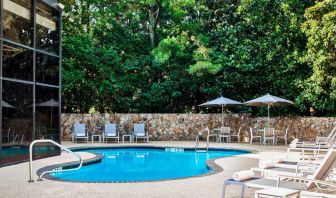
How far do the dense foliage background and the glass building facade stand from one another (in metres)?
7.17

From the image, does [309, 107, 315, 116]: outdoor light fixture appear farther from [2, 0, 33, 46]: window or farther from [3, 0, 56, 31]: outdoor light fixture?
[2, 0, 33, 46]: window

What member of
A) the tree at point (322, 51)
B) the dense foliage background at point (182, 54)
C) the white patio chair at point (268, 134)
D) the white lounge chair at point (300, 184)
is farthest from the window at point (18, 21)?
the tree at point (322, 51)

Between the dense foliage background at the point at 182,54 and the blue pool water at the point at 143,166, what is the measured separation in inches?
195

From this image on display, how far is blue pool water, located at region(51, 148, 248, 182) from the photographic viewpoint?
10.1 metres

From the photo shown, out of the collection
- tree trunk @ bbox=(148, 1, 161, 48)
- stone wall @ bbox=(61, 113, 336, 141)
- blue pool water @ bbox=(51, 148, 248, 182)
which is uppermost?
tree trunk @ bbox=(148, 1, 161, 48)

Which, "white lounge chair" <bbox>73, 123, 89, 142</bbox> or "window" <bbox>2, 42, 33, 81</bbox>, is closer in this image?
"window" <bbox>2, 42, 33, 81</bbox>

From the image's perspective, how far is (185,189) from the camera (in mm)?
6918

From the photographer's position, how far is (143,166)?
12484 millimetres

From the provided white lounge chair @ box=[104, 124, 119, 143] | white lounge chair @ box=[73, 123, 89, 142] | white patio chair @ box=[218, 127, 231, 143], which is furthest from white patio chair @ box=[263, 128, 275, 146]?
white lounge chair @ box=[73, 123, 89, 142]

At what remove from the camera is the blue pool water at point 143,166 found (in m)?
10.1

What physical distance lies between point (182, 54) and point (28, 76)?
10062 mm

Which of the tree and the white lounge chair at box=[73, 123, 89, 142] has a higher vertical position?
the tree

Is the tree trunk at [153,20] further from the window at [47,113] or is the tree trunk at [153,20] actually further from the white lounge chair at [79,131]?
the window at [47,113]

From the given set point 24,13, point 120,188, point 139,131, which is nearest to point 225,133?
point 139,131
